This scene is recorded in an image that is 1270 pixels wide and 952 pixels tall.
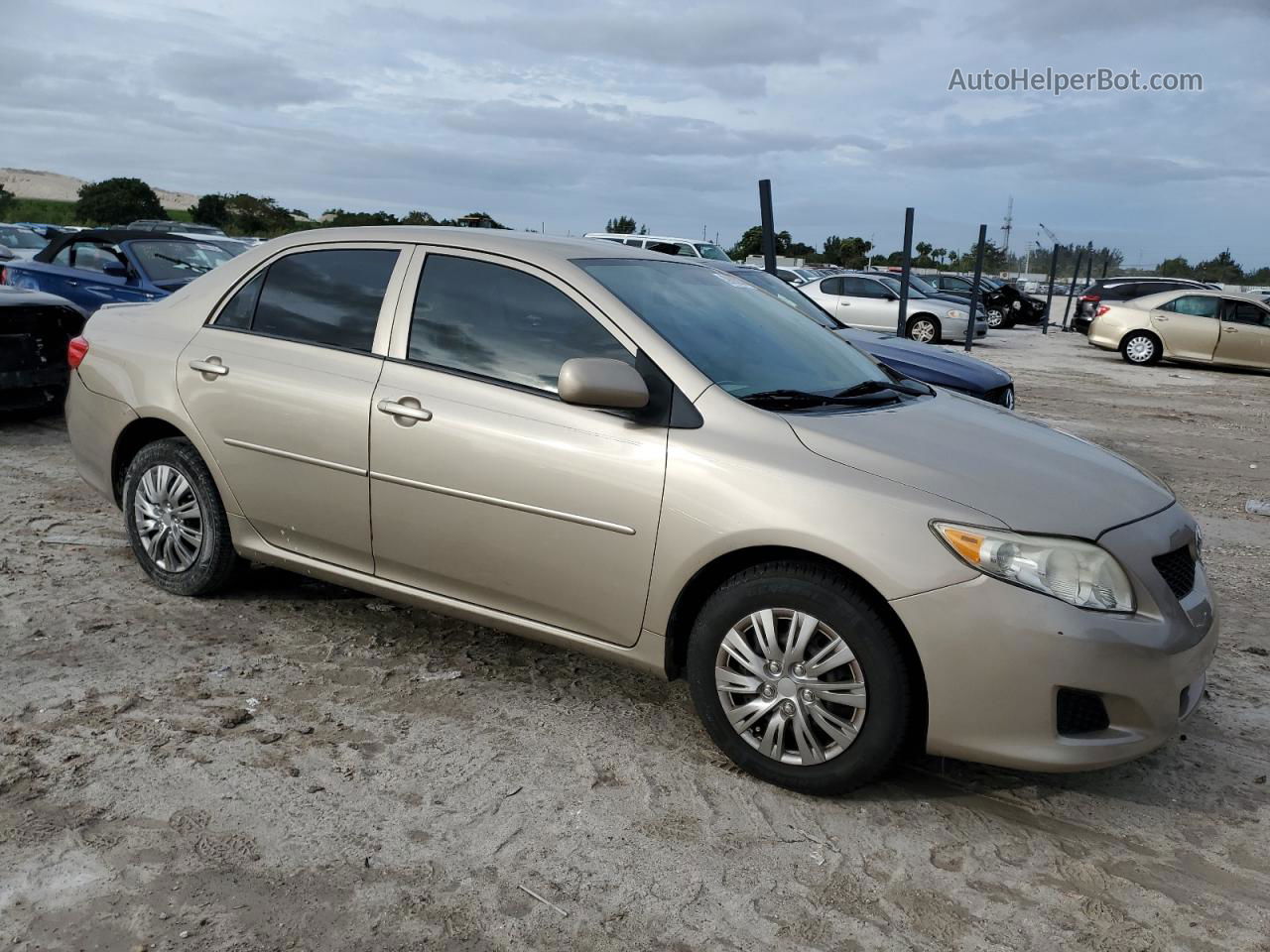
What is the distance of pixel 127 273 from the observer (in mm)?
10555

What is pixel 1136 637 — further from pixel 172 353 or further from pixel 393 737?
pixel 172 353

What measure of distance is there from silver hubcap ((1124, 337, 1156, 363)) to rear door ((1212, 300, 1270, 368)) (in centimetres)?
110

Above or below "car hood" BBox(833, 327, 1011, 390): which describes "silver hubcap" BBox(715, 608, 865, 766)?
below

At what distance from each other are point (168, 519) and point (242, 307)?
1.00 meters

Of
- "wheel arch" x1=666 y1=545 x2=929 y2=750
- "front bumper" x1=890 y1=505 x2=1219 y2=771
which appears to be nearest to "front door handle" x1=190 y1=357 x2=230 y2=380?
"wheel arch" x1=666 y1=545 x2=929 y2=750

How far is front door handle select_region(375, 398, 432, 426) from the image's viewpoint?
3963mm

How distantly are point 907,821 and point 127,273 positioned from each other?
31.6 ft

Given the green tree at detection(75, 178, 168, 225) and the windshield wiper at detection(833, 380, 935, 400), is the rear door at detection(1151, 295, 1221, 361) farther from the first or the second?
the green tree at detection(75, 178, 168, 225)

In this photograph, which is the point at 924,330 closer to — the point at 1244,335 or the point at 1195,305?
the point at 1195,305

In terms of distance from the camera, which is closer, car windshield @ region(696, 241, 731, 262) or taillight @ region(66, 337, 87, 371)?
taillight @ region(66, 337, 87, 371)

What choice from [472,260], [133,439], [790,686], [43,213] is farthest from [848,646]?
[43,213]

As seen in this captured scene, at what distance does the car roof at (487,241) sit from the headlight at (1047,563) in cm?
178

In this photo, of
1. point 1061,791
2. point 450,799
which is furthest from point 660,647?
point 1061,791

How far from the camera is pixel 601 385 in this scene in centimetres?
347
